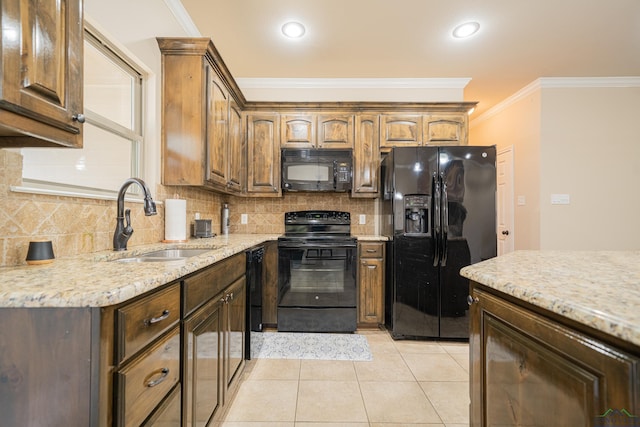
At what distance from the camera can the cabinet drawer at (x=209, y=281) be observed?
3.59 ft

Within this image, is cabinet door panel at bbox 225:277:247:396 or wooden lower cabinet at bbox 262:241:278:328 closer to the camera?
cabinet door panel at bbox 225:277:247:396

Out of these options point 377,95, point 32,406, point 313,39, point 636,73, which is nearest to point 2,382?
point 32,406

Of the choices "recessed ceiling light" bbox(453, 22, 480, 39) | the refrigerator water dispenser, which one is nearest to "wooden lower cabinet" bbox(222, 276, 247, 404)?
the refrigerator water dispenser

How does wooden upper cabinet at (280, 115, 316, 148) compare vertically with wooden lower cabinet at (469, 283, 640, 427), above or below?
above

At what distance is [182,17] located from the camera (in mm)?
2172

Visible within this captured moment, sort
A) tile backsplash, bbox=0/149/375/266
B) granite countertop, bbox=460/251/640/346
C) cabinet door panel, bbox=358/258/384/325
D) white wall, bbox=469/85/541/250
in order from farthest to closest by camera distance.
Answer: white wall, bbox=469/85/541/250
cabinet door panel, bbox=358/258/384/325
tile backsplash, bbox=0/149/375/266
granite countertop, bbox=460/251/640/346

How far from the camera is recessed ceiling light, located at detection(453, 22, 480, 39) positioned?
2320 mm

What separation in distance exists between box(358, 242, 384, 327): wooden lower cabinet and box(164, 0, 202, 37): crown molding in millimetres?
2431

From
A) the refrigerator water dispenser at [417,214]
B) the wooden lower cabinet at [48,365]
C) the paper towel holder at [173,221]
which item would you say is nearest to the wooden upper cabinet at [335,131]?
the refrigerator water dispenser at [417,214]

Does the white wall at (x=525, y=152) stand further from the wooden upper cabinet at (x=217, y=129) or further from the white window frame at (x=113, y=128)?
the white window frame at (x=113, y=128)

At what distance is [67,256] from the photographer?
4.19 feet

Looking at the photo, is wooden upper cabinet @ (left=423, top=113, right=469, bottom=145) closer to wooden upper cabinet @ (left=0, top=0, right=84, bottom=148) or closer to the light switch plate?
the light switch plate

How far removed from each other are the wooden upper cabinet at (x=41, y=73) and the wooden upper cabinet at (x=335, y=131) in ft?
7.65

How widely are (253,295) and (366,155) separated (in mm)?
1900
